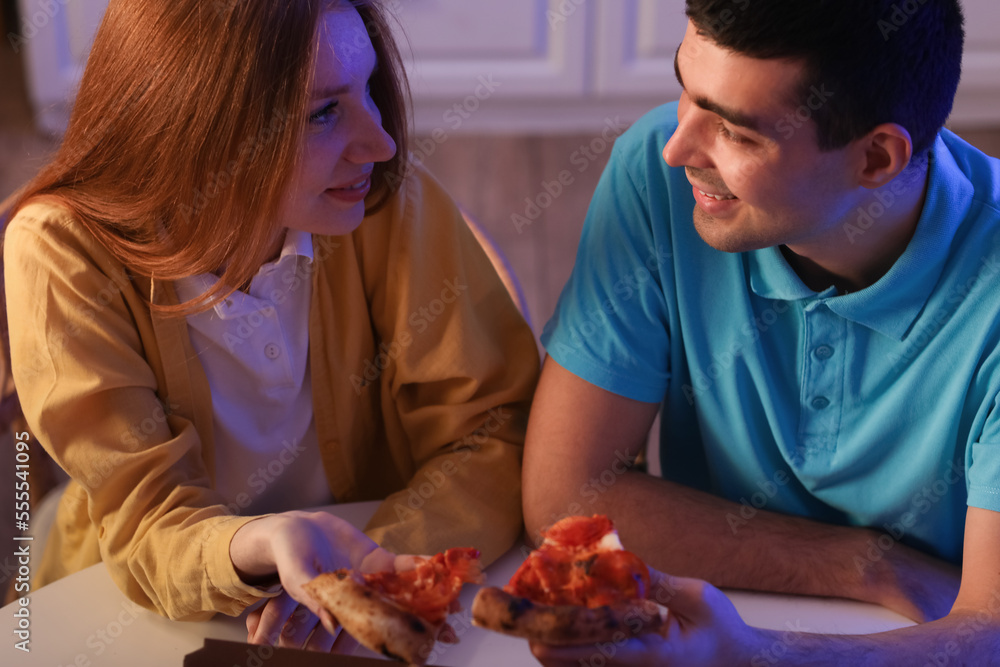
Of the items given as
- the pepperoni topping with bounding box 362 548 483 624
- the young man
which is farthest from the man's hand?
the pepperoni topping with bounding box 362 548 483 624

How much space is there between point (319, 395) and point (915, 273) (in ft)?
2.29

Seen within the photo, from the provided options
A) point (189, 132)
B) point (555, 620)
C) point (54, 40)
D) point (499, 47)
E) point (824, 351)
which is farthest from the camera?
point (499, 47)

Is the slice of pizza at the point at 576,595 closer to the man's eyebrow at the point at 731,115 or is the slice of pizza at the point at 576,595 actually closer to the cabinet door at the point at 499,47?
A: the man's eyebrow at the point at 731,115

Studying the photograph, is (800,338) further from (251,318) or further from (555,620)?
(251,318)

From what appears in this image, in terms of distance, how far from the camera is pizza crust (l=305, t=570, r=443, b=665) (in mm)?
718

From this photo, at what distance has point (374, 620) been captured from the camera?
2.39ft

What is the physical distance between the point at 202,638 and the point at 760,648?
55cm

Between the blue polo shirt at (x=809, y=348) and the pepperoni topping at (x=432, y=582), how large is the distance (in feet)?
1.03

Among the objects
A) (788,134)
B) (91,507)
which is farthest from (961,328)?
(91,507)

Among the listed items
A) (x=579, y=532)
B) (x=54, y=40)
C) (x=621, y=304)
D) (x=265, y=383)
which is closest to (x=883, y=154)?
(x=621, y=304)

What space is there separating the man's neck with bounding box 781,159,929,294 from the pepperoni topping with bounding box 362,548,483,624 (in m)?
0.52

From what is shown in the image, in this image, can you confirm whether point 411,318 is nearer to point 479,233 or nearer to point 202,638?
point 479,233

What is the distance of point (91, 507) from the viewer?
98cm

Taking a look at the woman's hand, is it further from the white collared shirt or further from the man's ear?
the man's ear
